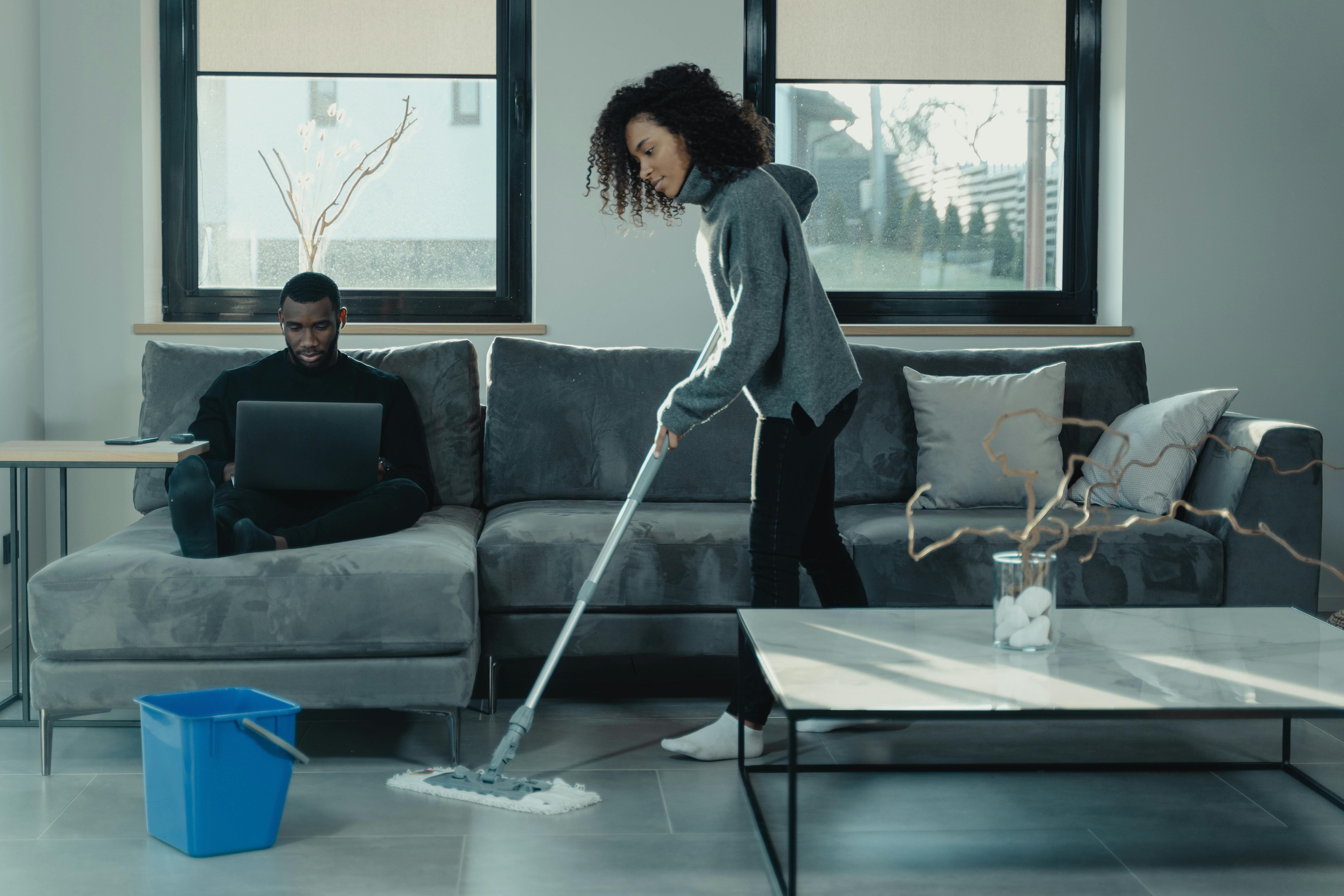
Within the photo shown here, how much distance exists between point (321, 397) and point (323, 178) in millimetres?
1154

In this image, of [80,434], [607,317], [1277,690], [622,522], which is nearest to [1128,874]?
[1277,690]

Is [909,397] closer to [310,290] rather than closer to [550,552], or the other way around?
[550,552]

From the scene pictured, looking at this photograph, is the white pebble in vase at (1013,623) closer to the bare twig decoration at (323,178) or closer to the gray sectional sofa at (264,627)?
the gray sectional sofa at (264,627)

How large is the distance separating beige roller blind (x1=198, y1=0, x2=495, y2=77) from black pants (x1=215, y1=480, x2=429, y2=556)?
1.57 m

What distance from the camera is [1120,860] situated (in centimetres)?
173

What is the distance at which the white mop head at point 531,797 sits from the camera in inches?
74.2

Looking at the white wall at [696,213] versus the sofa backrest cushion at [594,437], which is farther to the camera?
the white wall at [696,213]

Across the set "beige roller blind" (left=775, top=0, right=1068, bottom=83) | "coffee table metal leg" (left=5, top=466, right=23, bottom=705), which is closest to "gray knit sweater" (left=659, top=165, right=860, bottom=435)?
"coffee table metal leg" (left=5, top=466, right=23, bottom=705)

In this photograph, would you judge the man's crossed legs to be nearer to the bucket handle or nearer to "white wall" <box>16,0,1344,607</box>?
the bucket handle

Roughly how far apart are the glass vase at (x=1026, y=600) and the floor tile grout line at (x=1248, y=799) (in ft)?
1.76

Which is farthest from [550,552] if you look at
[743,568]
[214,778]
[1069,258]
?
[1069,258]

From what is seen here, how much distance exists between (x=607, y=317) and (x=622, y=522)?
1476mm

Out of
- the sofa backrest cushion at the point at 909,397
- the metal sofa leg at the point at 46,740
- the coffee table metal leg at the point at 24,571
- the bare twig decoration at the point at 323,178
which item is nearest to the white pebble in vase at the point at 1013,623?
the sofa backrest cushion at the point at 909,397

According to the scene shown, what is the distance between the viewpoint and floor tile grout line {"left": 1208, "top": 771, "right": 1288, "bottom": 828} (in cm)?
188
